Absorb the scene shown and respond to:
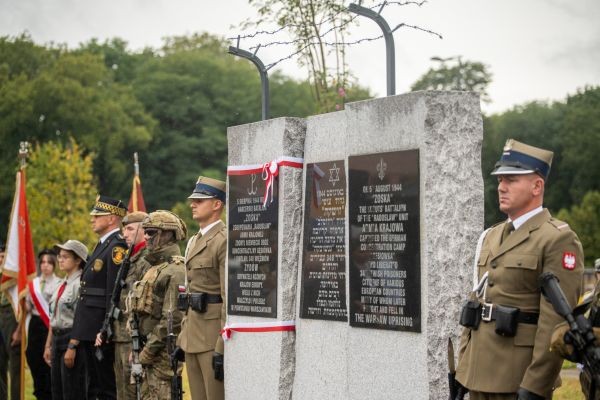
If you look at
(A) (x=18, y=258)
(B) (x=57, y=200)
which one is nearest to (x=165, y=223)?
(A) (x=18, y=258)

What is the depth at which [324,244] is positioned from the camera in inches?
328

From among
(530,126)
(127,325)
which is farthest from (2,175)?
(127,325)

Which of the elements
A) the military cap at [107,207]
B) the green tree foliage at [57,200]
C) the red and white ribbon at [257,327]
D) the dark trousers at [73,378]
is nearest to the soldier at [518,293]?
the red and white ribbon at [257,327]

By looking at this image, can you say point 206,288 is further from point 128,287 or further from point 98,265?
point 98,265

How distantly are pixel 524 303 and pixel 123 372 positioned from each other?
5.40m

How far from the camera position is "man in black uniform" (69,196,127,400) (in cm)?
1102

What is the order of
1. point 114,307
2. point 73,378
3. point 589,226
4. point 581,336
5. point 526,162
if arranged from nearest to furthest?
point 581,336
point 526,162
point 114,307
point 73,378
point 589,226

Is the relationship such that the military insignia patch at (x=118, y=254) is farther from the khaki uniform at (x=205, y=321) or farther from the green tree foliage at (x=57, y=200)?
the green tree foliage at (x=57, y=200)

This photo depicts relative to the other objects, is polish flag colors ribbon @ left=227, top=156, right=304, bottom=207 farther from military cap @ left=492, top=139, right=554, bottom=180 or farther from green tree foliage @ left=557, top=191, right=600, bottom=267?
green tree foliage @ left=557, top=191, right=600, bottom=267

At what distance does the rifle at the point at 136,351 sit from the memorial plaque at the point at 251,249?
1263 millimetres

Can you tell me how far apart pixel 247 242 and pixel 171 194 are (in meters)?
44.6

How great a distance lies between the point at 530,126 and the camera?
50.8m

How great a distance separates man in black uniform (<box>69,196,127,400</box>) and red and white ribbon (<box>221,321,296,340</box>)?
2.19m

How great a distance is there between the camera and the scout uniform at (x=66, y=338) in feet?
37.1
